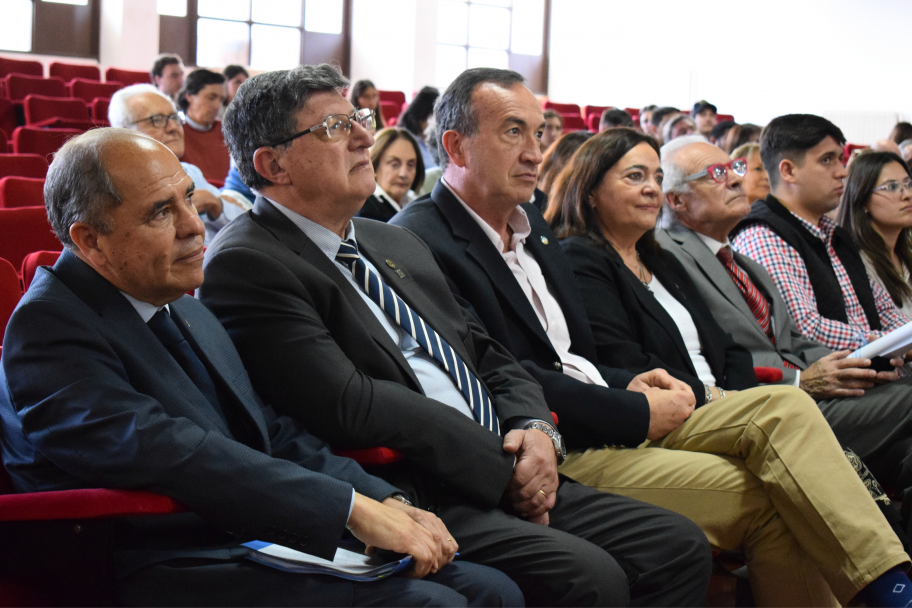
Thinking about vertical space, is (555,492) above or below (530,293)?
below

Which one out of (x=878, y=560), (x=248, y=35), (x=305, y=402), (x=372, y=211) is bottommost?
(x=878, y=560)

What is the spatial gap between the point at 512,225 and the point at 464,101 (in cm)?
34

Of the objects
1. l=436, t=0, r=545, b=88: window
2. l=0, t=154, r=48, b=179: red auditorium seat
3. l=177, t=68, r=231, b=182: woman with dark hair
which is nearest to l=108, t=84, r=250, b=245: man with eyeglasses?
l=0, t=154, r=48, b=179: red auditorium seat

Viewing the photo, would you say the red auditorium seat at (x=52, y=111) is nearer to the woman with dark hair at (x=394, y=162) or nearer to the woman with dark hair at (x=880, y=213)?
the woman with dark hair at (x=394, y=162)

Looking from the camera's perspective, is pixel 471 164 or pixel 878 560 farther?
pixel 471 164

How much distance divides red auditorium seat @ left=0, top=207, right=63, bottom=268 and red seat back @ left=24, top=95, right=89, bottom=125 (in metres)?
3.79

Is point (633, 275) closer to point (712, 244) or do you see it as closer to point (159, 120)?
point (712, 244)

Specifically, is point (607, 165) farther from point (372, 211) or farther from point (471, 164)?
point (372, 211)

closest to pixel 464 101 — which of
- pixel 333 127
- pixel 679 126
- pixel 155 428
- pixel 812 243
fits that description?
pixel 333 127

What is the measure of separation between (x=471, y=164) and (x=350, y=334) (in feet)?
2.42

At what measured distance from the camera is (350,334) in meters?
1.52

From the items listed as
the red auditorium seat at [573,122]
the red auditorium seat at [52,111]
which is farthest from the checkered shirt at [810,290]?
the red auditorium seat at [573,122]

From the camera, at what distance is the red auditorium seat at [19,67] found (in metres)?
7.66

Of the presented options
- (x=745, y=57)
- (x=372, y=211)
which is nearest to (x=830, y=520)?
(x=372, y=211)
